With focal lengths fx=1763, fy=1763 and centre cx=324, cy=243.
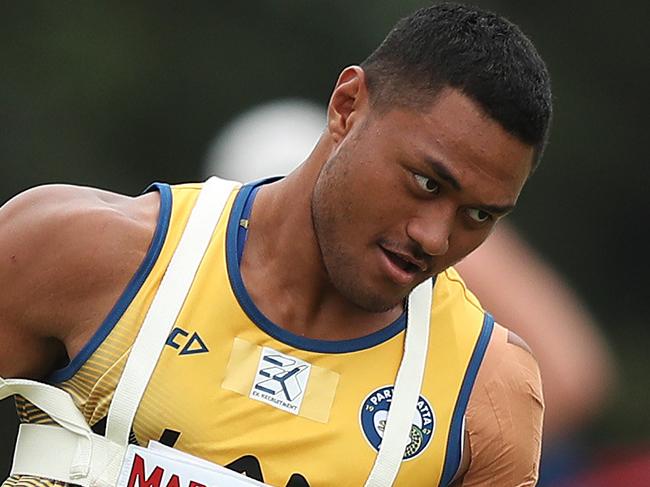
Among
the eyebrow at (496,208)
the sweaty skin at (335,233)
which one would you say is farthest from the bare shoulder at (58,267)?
the eyebrow at (496,208)

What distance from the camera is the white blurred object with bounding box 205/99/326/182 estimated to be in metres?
7.88

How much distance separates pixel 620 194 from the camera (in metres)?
10.5

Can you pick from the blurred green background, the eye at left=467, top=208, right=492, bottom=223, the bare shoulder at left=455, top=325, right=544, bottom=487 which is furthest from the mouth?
the blurred green background

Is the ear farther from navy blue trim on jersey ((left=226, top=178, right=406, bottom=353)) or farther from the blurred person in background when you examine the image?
the blurred person in background

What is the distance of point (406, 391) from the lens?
137 inches

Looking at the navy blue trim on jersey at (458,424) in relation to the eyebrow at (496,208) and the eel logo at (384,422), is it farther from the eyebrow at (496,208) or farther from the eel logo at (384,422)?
the eyebrow at (496,208)

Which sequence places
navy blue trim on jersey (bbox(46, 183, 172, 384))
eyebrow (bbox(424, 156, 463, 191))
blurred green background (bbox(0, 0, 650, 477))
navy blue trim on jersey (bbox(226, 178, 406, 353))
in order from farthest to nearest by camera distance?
blurred green background (bbox(0, 0, 650, 477))
navy blue trim on jersey (bbox(226, 178, 406, 353))
navy blue trim on jersey (bbox(46, 183, 172, 384))
eyebrow (bbox(424, 156, 463, 191))

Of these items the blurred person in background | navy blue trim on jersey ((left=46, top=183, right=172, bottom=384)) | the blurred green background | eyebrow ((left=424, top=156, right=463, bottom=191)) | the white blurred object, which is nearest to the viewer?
eyebrow ((left=424, top=156, right=463, bottom=191))

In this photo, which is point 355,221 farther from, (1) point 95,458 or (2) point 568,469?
(2) point 568,469

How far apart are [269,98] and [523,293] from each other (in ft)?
17.8

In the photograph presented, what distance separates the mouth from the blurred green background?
6.21 meters

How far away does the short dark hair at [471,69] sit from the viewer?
3.28 metres

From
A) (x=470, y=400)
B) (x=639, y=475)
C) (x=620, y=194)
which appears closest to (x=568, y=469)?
(x=639, y=475)

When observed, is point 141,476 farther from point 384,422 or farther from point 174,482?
point 384,422
